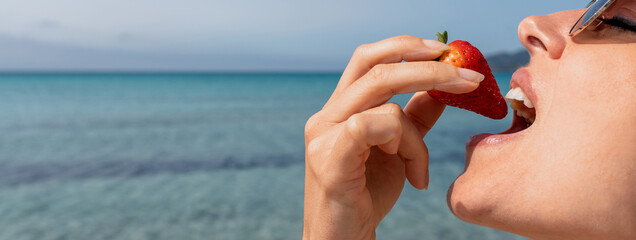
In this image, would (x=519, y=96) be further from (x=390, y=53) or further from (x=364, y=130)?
(x=364, y=130)

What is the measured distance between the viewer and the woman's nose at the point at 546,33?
1.37 meters

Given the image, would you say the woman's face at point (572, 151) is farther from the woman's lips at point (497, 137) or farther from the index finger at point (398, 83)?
the index finger at point (398, 83)

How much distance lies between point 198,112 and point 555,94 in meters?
19.4

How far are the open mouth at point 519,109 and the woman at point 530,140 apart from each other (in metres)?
0.03

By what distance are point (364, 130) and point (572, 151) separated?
540 millimetres

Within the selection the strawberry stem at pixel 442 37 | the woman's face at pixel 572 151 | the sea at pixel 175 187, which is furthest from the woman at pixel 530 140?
the sea at pixel 175 187

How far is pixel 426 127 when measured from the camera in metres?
2.08

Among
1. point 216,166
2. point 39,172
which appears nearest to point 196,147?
point 216,166

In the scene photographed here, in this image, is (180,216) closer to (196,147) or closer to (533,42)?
(196,147)

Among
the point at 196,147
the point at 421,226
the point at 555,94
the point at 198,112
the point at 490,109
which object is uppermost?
the point at 555,94

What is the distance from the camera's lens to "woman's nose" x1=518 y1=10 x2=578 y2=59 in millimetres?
1371

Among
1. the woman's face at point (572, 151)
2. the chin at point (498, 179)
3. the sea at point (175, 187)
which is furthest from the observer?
the sea at point (175, 187)

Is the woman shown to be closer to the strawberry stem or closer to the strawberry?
the strawberry

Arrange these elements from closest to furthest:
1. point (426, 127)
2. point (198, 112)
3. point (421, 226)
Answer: point (426, 127) → point (421, 226) → point (198, 112)
